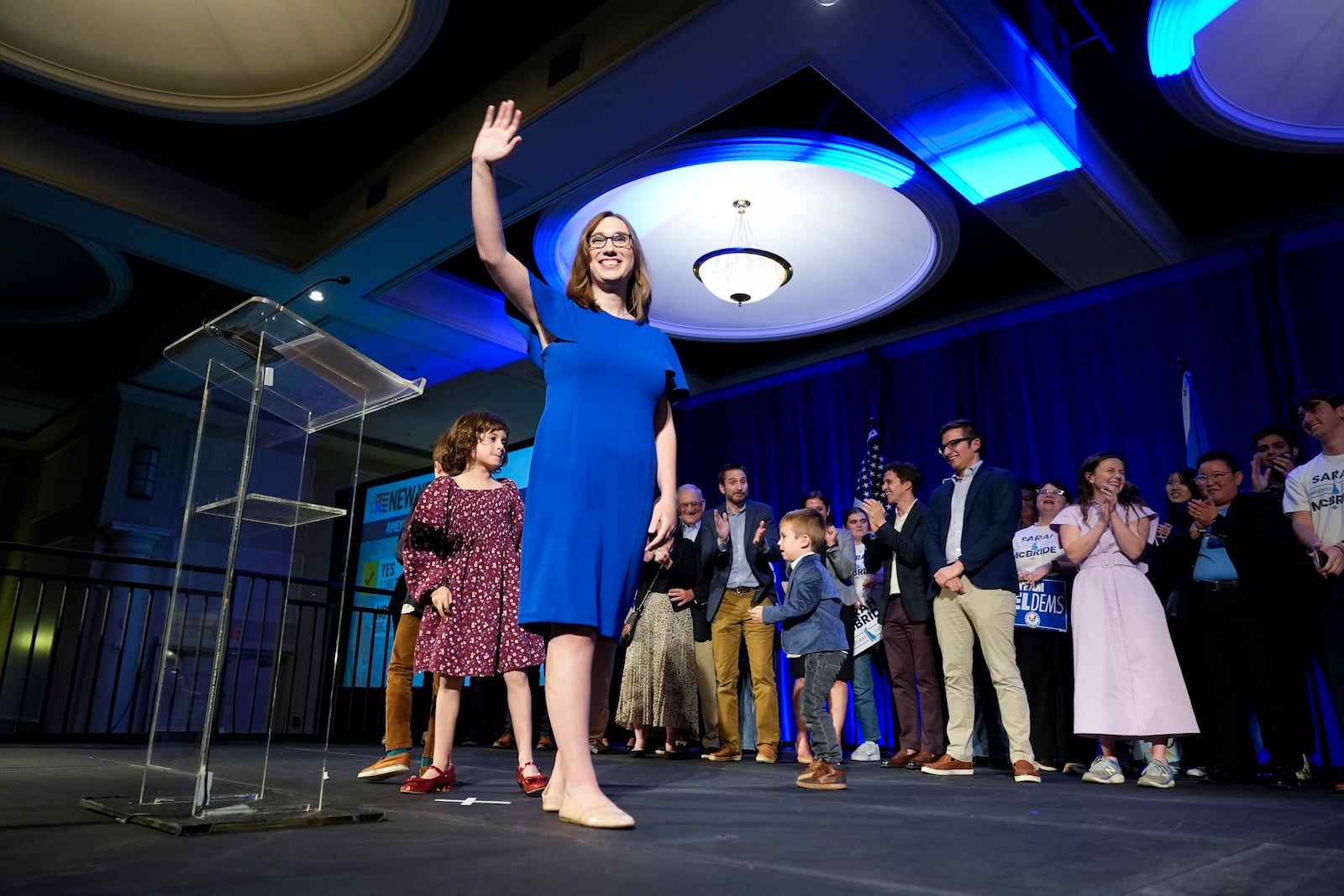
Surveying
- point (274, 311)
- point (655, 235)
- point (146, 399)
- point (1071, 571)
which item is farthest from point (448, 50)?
point (146, 399)

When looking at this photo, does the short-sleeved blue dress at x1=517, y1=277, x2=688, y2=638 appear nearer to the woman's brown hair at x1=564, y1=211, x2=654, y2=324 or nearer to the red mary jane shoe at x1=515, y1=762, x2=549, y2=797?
the woman's brown hair at x1=564, y1=211, x2=654, y2=324

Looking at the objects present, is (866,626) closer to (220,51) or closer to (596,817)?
(596,817)

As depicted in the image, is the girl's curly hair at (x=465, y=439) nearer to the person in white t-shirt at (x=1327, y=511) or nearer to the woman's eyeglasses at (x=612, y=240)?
the woman's eyeglasses at (x=612, y=240)

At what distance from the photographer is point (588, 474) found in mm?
1859

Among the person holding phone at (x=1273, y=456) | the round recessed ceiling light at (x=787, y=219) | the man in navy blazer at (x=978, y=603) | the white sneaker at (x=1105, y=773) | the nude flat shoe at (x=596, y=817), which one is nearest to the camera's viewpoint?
the nude flat shoe at (x=596, y=817)

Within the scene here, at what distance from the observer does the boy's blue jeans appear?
294cm

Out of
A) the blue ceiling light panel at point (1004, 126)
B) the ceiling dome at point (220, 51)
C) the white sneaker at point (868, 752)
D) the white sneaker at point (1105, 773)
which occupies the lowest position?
the white sneaker at point (868, 752)

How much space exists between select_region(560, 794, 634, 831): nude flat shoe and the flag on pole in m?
5.21

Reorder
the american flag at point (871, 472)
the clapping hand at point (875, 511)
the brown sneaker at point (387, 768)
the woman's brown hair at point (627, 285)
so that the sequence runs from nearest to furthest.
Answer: the woman's brown hair at point (627, 285), the brown sneaker at point (387, 768), the clapping hand at point (875, 511), the american flag at point (871, 472)

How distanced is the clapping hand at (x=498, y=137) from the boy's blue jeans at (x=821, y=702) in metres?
2.01

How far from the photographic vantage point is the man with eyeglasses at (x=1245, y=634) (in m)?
3.49

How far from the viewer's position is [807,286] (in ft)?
25.3

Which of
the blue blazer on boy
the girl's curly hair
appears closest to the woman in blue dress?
the girl's curly hair

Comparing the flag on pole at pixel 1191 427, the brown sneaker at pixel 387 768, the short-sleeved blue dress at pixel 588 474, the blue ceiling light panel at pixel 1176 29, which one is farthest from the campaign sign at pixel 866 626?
the short-sleeved blue dress at pixel 588 474
